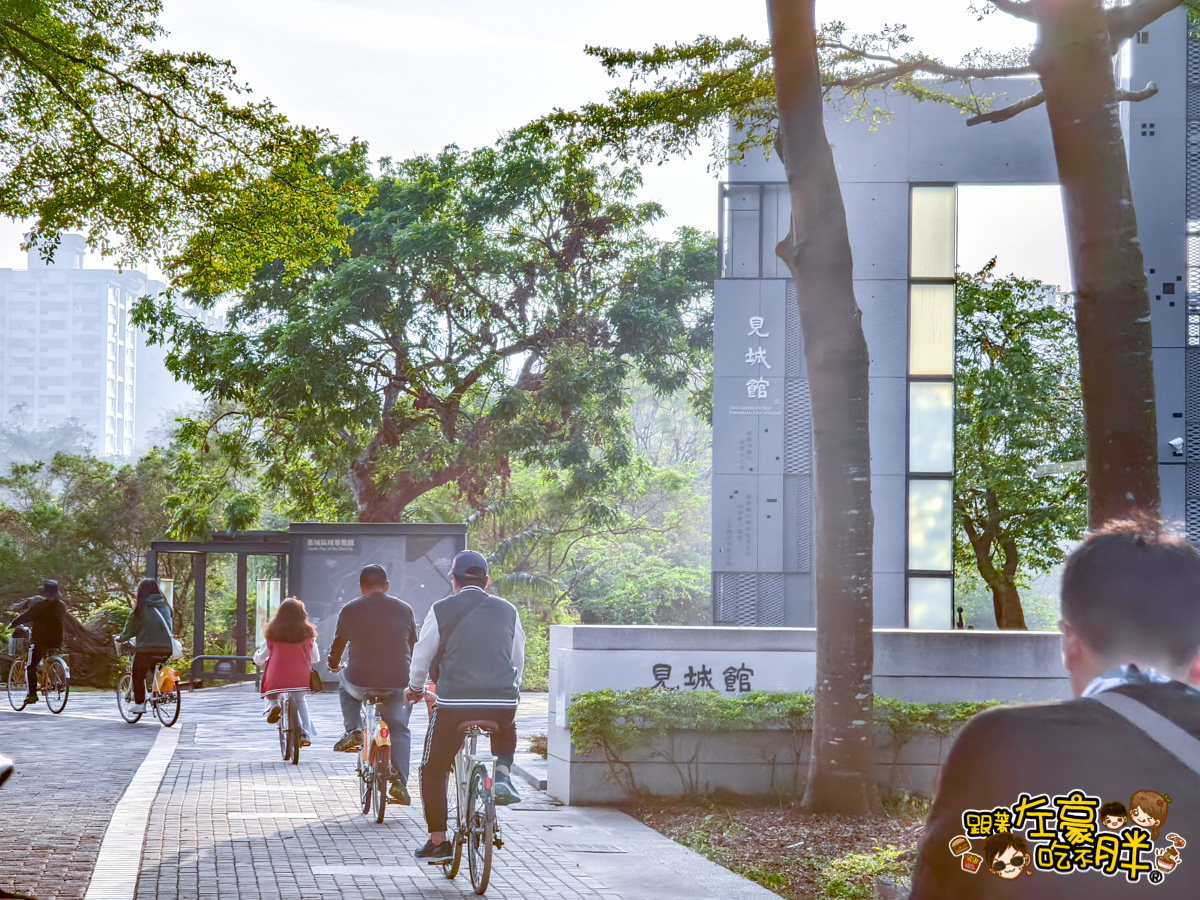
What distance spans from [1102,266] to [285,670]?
813 cm

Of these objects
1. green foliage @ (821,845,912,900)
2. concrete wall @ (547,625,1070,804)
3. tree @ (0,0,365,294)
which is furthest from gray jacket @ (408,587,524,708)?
tree @ (0,0,365,294)

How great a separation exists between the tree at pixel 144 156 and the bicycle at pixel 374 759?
8.33m

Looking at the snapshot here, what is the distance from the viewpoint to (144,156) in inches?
607

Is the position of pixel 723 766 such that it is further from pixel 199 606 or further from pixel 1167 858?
pixel 199 606

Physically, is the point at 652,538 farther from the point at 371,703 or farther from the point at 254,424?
the point at 371,703

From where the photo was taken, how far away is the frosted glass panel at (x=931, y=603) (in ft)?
Answer: 61.8

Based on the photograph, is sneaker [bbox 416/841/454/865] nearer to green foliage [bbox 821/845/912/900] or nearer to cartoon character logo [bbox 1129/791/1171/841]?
green foliage [bbox 821/845/912/900]

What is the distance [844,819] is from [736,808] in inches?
38.0

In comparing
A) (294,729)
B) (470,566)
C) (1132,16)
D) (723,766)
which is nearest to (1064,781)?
(470,566)

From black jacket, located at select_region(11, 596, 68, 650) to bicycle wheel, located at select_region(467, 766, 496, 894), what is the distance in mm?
12826

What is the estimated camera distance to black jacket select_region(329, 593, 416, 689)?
9133 mm

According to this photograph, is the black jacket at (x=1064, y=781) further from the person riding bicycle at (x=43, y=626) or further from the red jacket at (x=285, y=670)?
the person riding bicycle at (x=43, y=626)

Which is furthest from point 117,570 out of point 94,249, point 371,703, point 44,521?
point 371,703

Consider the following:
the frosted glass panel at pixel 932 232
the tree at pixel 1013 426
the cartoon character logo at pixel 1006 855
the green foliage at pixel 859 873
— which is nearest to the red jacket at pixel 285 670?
the green foliage at pixel 859 873
